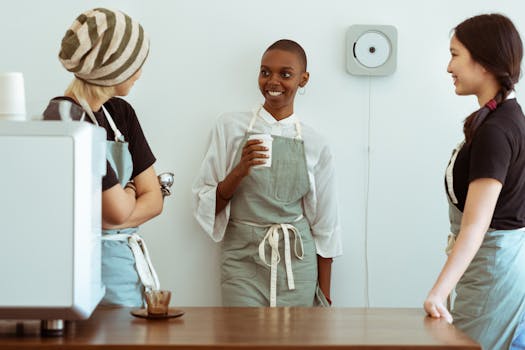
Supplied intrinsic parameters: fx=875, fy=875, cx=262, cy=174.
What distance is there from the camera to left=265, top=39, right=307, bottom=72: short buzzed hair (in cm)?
285

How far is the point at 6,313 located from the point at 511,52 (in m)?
1.39

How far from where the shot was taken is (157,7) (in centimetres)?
293

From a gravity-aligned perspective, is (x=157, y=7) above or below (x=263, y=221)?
above

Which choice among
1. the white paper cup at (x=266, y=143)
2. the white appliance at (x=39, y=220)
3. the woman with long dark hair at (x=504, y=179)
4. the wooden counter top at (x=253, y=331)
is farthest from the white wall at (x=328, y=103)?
the white appliance at (x=39, y=220)

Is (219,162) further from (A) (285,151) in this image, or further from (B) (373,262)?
(B) (373,262)

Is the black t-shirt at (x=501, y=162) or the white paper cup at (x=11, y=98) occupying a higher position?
the white paper cup at (x=11, y=98)

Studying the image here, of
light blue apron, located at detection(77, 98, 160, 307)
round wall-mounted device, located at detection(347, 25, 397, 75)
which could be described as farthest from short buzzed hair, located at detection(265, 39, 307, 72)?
light blue apron, located at detection(77, 98, 160, 307)

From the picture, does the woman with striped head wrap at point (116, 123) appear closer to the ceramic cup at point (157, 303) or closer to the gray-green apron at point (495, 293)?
the ceramic cup at point (157, 303)

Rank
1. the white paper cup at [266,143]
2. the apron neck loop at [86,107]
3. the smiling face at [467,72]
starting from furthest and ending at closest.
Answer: the white paper cup at [266,143], the smiling face at [467,72], the apron neck loop at [86,107]

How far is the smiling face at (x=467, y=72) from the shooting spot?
225 centimetres

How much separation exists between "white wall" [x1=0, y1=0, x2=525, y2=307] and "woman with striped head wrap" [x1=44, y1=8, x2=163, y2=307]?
26.3 inches

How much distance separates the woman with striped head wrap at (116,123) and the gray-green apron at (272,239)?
0.65m

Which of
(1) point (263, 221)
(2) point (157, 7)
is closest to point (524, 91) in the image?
(1) point (263, 221)

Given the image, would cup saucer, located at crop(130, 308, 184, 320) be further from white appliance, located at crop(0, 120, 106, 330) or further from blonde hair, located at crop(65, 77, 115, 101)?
blonde hair, located at crop(65, 77, 115, 101)
